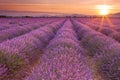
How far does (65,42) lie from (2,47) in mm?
2257

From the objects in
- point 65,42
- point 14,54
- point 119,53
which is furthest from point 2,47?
point 119,53

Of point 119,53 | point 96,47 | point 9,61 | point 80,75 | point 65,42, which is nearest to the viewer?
point 80,75

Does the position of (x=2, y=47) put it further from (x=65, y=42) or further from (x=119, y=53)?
(x=119, y=53)

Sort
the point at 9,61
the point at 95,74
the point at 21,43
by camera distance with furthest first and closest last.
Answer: the point at 21,43 < the point at 95,74 < the point at 9,61

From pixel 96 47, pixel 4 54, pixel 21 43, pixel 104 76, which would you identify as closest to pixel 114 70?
pixel 104 76

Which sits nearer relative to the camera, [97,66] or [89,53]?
[97,66]

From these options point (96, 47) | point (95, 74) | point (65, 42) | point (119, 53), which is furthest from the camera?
point (96, 47)

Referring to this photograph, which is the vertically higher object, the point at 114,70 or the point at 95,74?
the point at 114,70

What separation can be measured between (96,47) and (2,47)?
3.99 meters

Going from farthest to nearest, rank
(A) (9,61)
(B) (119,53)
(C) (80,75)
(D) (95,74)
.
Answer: (D) (95,74) < (B) (119,53) < (A) (9,61) < (C) (80,75)

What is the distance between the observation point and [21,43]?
7.09 meters

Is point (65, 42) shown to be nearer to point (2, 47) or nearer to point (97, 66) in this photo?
point (97, 66)

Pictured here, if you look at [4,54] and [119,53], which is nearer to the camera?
[4,54]

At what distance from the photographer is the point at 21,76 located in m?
5.57
